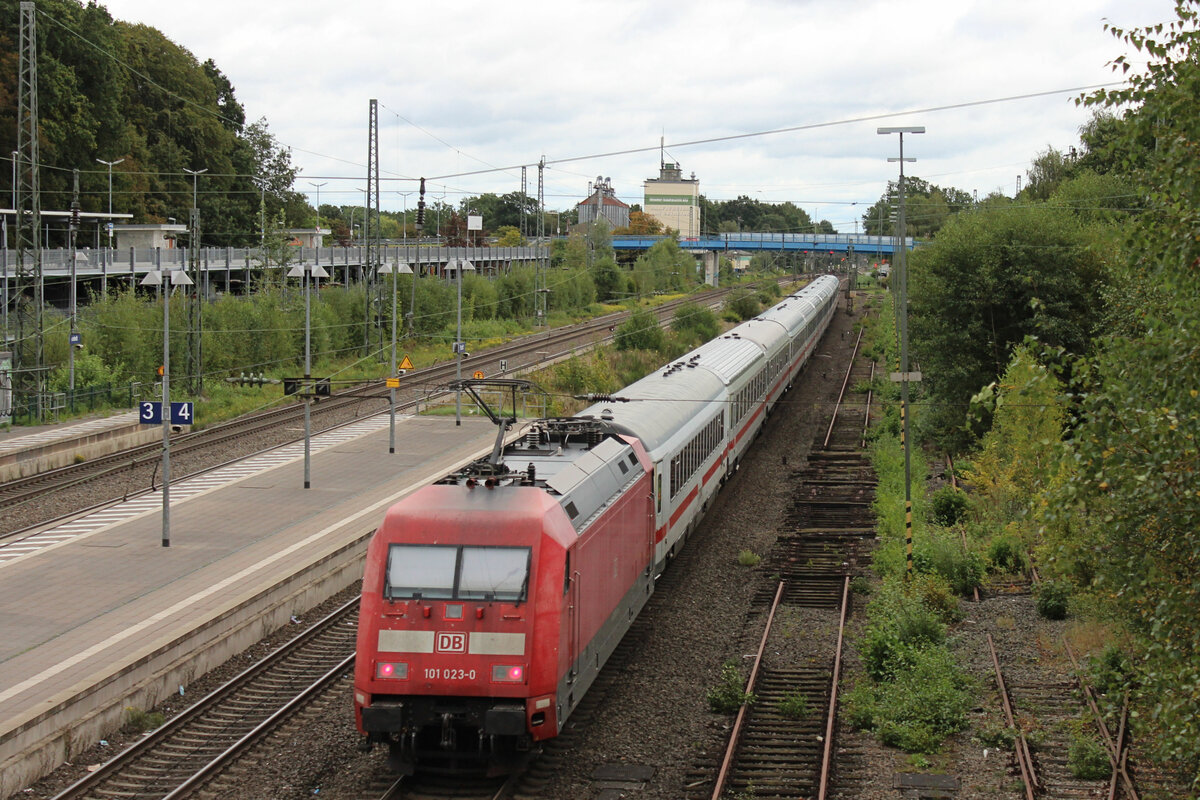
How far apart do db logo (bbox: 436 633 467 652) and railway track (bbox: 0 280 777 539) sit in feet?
36.8

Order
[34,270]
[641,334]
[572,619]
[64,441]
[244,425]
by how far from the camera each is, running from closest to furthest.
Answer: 1. [572,619]
2. [64,441]
3. [34,270]
4. [244,425]
5. [641,334]

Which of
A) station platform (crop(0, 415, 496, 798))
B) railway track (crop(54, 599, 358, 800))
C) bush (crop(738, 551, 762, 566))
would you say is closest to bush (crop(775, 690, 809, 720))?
railway track (crop(54, 599, 358, 800))

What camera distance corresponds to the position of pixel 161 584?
65.2 ft

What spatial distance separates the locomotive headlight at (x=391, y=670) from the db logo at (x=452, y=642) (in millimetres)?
419

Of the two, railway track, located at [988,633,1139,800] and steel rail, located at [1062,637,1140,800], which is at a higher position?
steel rail, located at [1062,637,1140,800]

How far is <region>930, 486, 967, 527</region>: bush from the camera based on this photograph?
90.3 feet

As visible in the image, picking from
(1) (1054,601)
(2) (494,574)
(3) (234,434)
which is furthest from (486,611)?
(3) (234,434)

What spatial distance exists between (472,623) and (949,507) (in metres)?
18.8

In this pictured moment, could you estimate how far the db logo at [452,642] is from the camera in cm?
1184

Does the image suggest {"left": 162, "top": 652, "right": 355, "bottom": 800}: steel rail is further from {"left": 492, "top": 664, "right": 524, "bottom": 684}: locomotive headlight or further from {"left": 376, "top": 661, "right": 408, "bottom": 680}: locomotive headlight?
{"left": 492, "top": 664, "right": 524, "bottom": 684}: locomotive headlight

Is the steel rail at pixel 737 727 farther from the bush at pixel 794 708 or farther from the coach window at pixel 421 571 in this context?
the coach window at pixel 421 571

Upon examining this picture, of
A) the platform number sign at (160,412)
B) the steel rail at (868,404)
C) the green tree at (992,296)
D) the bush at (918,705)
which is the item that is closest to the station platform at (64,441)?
the platform number sign at (160,412)

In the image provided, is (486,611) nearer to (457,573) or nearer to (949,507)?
(457,573)

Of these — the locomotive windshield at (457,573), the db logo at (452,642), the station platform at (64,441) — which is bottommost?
the station platform at (64,441)
